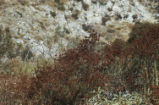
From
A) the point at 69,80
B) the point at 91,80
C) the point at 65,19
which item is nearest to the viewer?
the point at 69,80

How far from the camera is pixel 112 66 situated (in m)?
6.71

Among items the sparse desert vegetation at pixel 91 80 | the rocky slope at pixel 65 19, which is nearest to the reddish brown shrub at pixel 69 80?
the sparse desert vegetation at pixel 91 80

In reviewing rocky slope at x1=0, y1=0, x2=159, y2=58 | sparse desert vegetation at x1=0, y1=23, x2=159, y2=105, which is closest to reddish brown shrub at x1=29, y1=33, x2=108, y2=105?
sparse desert vegetation at x1=0, y1=23, x2=159, y2=105

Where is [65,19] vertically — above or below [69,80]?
above

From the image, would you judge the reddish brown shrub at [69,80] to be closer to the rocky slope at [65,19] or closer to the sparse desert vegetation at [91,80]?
the sparse desert vegetation at [91,80]

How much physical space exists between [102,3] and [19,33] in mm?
8477

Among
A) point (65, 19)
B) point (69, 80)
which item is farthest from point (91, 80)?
point (65, 19)

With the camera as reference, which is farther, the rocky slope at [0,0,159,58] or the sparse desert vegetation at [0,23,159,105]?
the rocky slope at [0,0,159,58]

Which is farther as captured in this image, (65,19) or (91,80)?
(65,19)

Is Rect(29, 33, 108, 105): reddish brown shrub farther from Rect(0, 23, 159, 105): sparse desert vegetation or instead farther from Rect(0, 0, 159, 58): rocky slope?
Rect(0, 0, 159, 58): rocky slope

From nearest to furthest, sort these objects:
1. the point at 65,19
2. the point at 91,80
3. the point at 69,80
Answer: the point at 69,80 → the point at 91,80 → the point at 65,19

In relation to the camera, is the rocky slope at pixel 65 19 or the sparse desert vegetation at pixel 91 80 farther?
the rocky slope at pixel 65 19

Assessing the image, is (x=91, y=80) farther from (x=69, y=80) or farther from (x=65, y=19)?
(x=65, y=19)

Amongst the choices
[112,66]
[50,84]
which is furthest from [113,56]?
[50,84]
